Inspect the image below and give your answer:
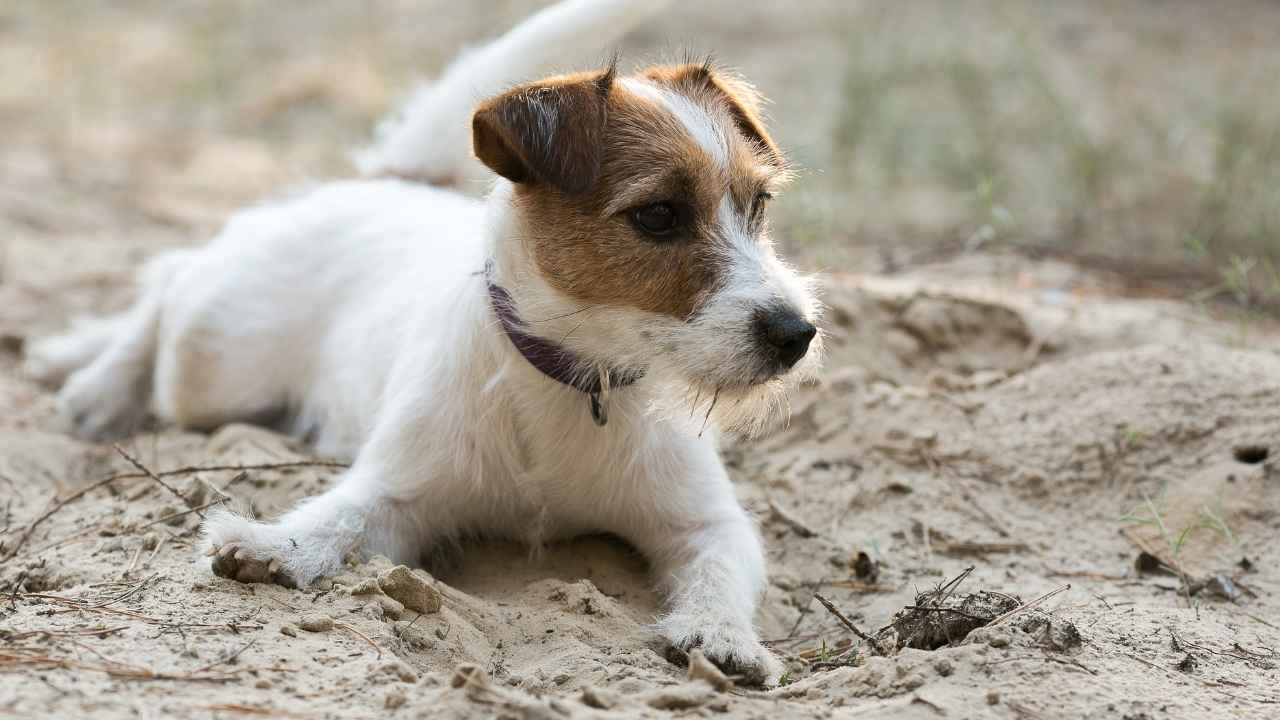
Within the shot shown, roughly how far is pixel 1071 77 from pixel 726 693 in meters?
9.28

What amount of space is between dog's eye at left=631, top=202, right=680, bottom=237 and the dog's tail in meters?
1.11

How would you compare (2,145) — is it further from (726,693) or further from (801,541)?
(726,693)

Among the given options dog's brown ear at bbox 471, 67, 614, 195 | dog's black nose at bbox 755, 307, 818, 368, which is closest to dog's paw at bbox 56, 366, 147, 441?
dog's brown ear at bbox 471, 67, 614, 195

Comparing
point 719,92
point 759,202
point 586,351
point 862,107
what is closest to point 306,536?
point 586,351

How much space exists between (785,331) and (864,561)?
1.25 metres

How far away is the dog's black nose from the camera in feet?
11.8

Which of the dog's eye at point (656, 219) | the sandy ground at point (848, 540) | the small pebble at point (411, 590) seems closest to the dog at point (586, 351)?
the dog's eye at point (656, 219)

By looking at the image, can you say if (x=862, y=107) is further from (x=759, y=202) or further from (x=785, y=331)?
(x=785, y=331)

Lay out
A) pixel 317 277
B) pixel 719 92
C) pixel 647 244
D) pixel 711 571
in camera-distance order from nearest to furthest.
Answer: pixel 647 244, pixel 711 571, pixel 719 92, pixel 317 277

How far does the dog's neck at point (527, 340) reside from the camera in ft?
13.1

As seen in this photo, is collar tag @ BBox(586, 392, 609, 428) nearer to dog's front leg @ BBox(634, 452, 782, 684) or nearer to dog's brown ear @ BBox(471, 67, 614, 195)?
dog's front leg @ BBox(634, 452, 782, 684)

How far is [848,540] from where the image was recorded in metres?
4.76

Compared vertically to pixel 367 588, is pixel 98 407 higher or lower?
lower

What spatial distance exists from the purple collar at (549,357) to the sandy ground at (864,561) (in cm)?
63
